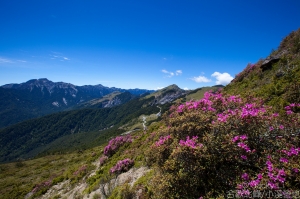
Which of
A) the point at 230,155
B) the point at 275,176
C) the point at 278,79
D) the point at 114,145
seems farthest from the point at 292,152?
the point at 114,145

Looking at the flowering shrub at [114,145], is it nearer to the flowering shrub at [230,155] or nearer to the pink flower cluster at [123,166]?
the pink flower cluster at [123,166]

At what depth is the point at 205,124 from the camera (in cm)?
835

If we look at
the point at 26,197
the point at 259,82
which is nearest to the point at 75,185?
the point at 26,197

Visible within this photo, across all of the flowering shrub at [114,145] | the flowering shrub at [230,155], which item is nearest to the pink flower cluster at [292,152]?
the flowering shrub at [230,155]

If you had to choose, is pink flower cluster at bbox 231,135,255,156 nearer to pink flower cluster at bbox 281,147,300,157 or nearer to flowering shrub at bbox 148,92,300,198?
flowering shrub at bbox 148,92,300,198

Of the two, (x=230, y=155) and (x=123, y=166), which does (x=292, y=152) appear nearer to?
(x=230, y=155)

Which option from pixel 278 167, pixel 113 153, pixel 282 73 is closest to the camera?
pixel 278 167

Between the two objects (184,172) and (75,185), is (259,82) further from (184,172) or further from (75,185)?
(75,185)

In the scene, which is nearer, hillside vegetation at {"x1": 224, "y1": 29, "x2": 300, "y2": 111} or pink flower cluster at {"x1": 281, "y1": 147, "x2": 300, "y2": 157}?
pink flower cluster at {"x1": 281, "y1": 147, "x2": 300, "y2": 157}

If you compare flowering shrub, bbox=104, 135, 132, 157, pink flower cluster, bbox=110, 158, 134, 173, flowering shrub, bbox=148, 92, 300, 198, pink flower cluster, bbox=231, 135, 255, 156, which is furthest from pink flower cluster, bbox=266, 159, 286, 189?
flowering shrub, bbox=104, 135, 132, 157

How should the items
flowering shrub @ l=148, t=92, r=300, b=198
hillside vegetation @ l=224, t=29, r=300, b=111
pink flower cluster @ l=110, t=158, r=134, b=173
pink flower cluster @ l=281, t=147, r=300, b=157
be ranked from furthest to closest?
pink flower cluster @ l=110, t=158, r=134, b=173 < hillside vegetation @ l=224, t=29, r=300, b=111 < flowering shrub @ l=148, t=92, r=300, b=198 < pink flower cluster @ l=281, t=147, r=300, b=157

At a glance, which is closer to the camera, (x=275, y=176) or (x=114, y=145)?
(x=275, y=176)

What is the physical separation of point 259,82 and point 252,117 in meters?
15.3

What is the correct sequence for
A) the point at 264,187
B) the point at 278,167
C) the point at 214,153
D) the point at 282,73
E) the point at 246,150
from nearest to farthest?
the point at 264,187 < the point at 278,167 < the point at 246,150 < the point at 214,153 < the point at 282,73
